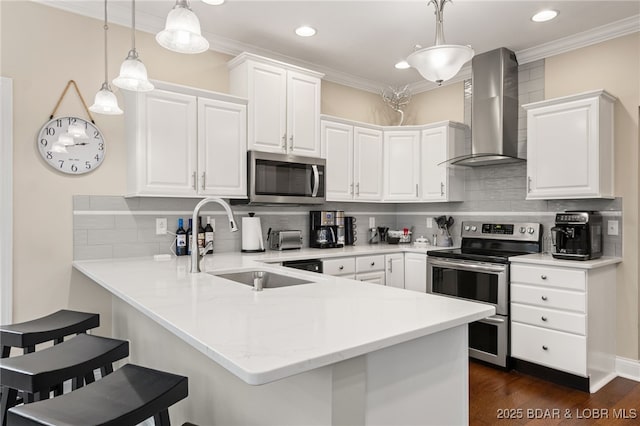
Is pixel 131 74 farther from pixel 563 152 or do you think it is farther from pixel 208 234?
pixel 563 152

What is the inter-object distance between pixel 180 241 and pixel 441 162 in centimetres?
260

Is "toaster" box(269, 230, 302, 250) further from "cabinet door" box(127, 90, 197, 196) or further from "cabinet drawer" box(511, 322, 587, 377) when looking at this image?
"cabinet drawer" box(511, 322, 587, 377)

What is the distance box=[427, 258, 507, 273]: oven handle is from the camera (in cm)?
328

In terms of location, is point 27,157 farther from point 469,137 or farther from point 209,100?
point 469,137

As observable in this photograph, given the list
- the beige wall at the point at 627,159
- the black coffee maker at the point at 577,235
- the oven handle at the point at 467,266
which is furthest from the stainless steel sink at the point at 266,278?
the beige wall at the point at 627,159

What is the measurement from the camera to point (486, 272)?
3.35m

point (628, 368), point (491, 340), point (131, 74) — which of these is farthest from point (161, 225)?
point (628, 368)

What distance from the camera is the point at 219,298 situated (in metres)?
1.61

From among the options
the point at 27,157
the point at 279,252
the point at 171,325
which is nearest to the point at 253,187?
the point at 279,252

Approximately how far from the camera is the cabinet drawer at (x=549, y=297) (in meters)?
2.88

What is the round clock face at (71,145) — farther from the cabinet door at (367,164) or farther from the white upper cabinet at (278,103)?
the cabinet door at (367,164)

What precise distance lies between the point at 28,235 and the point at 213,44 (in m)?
2.05

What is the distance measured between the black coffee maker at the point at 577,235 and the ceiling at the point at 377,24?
152cm

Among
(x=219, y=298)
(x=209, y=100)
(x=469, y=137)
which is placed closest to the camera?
(x=219, y=298)
